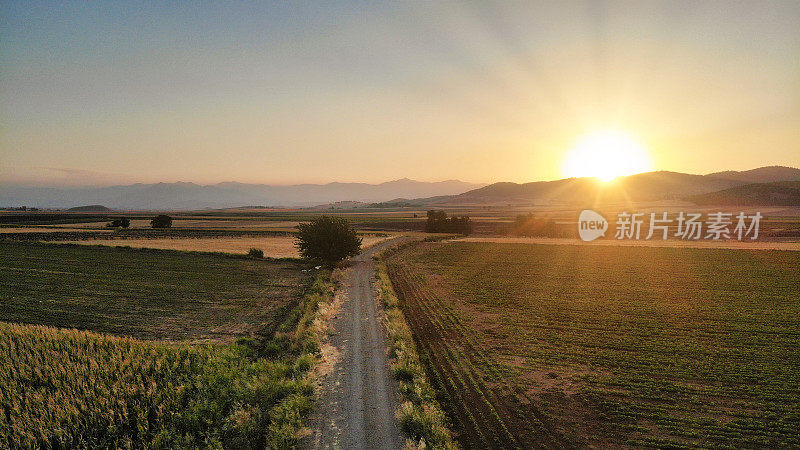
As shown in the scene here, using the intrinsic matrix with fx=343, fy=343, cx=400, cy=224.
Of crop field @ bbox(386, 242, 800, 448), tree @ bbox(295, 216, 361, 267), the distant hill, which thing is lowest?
crop field @ bbox(386, 242, 800, 448)

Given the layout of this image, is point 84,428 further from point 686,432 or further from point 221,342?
point 686,432

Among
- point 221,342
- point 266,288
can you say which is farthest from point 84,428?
point 266,288

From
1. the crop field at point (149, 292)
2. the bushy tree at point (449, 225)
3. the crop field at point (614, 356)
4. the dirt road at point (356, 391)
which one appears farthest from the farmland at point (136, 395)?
the bushy tree at point (449, 225)

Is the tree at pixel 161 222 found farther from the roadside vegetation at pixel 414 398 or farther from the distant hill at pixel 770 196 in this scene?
the distant hill at pixel 770 196

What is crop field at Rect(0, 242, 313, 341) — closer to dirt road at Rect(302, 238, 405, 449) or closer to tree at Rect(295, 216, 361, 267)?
tree at Rect(295, 216, 361, 267)

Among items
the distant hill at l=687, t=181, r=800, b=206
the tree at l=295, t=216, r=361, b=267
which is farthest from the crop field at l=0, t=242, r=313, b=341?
the distant hill at l=687, t=181, r=800, b=206
